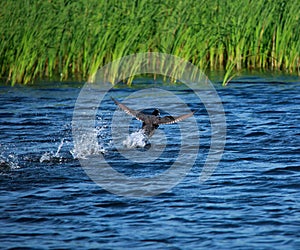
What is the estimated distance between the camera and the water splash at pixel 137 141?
34.2 ft

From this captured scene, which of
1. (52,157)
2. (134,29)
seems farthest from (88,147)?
(134,29)

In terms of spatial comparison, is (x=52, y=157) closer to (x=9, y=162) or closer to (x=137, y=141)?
(x=9, y=162)

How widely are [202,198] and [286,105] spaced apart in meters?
5.43

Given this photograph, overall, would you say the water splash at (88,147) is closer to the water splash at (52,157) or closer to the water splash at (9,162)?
the water splash at (52,157)

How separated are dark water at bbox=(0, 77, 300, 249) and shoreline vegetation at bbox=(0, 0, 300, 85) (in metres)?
2.41

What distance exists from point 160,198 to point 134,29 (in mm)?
6402

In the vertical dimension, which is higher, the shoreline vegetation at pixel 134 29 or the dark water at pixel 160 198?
the shoreline vegetation at pixel 134 29

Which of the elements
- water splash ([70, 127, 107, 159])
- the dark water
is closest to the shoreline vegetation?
the dark water

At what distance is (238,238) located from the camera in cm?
699

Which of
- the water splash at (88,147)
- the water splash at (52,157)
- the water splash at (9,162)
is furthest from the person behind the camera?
the water splash at (88,147)

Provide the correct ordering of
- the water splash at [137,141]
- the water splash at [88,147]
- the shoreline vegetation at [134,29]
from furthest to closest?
the shoreline vegetation at [134,29] < the water splash at [137,141] < the water splash at [88,147]

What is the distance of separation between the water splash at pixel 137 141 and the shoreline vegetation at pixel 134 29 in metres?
3.64

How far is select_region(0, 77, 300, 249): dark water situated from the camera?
7.05m

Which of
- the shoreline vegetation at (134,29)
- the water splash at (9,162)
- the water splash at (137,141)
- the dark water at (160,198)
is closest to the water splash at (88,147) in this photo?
the dark water at (160,198)
